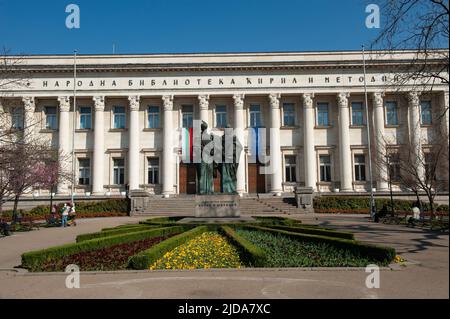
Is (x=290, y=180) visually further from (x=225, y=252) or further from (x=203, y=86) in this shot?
(x=225, y=252)

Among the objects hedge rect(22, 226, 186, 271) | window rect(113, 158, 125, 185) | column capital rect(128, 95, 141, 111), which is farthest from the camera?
window rect(113, 158, 125, 185)

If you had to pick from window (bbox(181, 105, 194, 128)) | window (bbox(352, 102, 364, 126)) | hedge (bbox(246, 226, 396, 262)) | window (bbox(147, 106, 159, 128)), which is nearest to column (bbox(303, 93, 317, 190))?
window (bbox(352, 102, 364, 126))

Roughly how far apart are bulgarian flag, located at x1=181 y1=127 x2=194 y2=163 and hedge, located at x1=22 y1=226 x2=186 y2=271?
2683 cm

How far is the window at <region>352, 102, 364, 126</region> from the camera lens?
46406 millimetres

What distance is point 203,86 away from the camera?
4534 cm

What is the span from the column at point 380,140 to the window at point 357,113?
4.94 ft

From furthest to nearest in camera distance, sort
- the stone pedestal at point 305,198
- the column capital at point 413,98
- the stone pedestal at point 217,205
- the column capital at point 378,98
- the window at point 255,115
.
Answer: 1. the window at point 255,115
2. the column capital at point 378,98
3. the stone pedestal at point 305,198
4. the column capital at point 413,98
5. the stone pedestal at point 217,205

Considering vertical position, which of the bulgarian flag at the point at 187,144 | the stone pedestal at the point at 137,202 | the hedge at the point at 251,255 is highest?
the bulgarian flag at the point at 187,144

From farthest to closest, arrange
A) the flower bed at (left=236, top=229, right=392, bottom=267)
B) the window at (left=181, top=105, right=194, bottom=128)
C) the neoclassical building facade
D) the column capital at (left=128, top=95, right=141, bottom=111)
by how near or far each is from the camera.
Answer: the window at (left=181, top=105, right=194, bottom=128) < the column capital at (left=128, top=95, right=141, bottom=111) < the neoclassical building facade < the flower bed at (left=236, top=229, right=392, bottom=267)

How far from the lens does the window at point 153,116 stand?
47125 millimetres

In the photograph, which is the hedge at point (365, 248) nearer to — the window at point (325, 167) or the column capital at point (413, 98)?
the column capital at point (413, 98)

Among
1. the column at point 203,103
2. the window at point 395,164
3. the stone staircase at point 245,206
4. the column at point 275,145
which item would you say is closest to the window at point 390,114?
the window at point 395,164

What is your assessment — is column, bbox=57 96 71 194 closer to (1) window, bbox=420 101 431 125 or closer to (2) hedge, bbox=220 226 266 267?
(2) hedge, bbox=220 226 266 267
